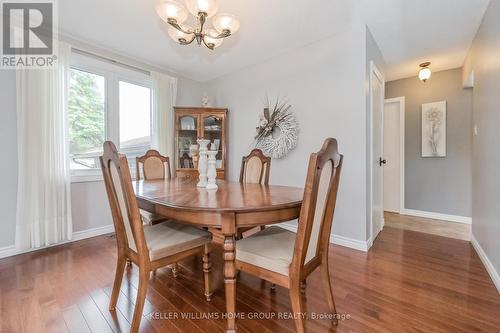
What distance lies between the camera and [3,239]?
226cm

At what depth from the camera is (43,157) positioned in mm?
2416

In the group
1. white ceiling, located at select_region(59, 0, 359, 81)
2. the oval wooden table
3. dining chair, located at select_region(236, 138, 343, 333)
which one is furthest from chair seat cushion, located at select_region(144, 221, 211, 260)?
white ceiling, located at select_region(59, 0, 359, 81)

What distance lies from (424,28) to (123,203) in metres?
3.29

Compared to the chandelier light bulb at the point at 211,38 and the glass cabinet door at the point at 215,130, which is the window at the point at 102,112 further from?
the chandelier light bulb at the point at 211,38

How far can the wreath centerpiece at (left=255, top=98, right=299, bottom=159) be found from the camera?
3.00m

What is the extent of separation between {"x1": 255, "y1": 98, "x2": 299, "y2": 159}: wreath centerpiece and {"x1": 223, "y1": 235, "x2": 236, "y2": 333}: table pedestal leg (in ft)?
6.53

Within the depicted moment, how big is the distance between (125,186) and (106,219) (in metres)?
2.22

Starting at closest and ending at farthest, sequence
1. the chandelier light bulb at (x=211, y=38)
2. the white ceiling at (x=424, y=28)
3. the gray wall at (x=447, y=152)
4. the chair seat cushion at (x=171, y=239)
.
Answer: the chair seat cushion at (x=171, y=239)
the chandelier light bulb at (x=211, y=38)
the white ceiling at (x=424, y=28)
the gray wall at (x=447, y=152)

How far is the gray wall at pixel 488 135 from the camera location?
6.11ft

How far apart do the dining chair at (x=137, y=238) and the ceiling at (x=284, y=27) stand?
1710 millimetres

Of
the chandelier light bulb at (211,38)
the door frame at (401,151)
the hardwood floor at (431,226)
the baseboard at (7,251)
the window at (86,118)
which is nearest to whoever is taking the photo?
the chandelier light bulb at (211,38)

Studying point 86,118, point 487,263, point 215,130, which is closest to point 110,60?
point 86,118

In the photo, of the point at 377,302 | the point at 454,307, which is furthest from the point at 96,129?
the point at 454,307

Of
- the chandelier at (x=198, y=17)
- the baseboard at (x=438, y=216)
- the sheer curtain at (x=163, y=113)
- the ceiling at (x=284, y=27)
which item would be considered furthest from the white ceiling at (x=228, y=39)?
the baseboard at (x=438, y=216)
